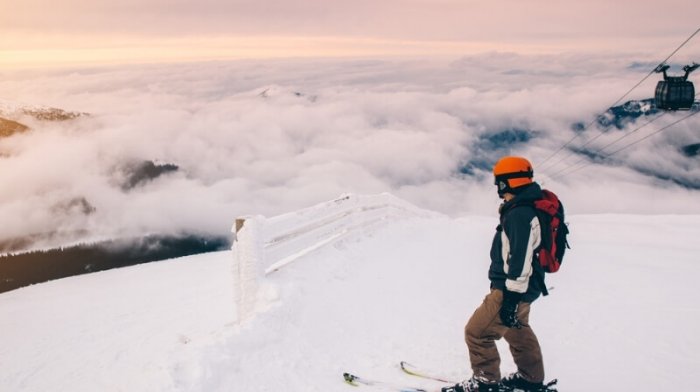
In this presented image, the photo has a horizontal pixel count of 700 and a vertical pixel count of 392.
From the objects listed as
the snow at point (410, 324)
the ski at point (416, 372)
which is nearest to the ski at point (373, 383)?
the snow at point (410, 324)

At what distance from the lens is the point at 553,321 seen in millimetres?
6496

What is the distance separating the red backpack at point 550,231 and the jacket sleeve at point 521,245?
0.07m

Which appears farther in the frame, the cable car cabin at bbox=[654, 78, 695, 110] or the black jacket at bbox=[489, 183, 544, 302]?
the cable car cabin at bbox=[654, 78, 695, 110]

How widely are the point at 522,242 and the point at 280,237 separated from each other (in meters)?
5.50

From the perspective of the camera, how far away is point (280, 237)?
27.3 feet

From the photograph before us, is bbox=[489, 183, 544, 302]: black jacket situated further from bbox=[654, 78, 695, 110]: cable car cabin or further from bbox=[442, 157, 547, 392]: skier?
bbox=[654, 78, 695, 110]: cable car cabin

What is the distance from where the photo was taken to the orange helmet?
3785 millimetres

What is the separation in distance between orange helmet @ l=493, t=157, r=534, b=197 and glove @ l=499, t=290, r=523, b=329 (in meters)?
0.89

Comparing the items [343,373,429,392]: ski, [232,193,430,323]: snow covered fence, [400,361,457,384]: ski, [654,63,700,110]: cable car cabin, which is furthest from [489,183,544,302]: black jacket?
[654,63,700,110]: cable car cabin

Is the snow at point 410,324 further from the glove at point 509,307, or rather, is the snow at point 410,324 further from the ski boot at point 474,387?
the glove at point 509,307

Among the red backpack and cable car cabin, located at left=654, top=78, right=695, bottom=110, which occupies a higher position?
cable car cabin, located at left=654, top=78, right=695, bottom=110

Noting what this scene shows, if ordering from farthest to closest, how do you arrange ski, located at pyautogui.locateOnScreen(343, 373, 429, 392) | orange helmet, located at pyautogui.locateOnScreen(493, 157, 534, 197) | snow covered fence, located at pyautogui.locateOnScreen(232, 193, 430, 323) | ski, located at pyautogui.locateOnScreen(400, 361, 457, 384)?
snow covered fence, located at pyautogui.locateOnScreen(232, 193, 430, 323), ski, located at pyautogui.locateOnScreen(400, 361, 457, 384), ski, located at pyautogui.locateOnScreen(343, 373, 429, 392), orange helmet, located at pyautogui.locateOnScreen(493, 157, 534, 197)

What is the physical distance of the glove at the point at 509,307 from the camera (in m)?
3.68

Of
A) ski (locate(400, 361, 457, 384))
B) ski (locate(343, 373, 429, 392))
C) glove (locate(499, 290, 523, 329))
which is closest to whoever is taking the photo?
glove (locate(499, 290, 523, 329))
